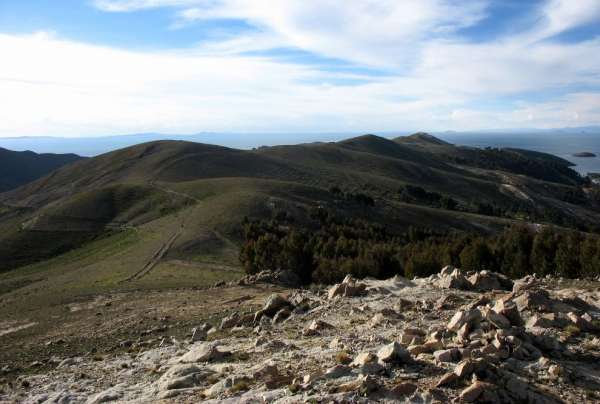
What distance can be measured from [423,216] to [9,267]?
77.0m

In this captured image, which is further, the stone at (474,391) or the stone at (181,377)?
the stone at (181,377)

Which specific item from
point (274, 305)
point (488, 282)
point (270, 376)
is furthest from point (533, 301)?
point (274, 305)

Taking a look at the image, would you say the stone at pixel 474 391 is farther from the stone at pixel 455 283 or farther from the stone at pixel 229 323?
the stone at pixel 229 323

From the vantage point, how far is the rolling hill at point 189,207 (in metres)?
55.9

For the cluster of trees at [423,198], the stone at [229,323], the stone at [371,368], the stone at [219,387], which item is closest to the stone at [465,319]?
the stone at [371,368]

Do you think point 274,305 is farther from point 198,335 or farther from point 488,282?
point 488,282

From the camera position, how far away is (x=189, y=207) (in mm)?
88562

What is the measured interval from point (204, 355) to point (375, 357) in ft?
22.9

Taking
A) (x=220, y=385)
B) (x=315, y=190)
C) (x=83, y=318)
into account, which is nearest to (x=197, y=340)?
(x=220, y=385)

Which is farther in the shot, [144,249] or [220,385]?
[144,249]

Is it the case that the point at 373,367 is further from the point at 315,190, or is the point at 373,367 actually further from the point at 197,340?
the point at 315,190

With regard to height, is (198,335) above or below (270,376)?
below

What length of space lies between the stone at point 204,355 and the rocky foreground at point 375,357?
0.14 ft

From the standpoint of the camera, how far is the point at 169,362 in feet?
59.9
